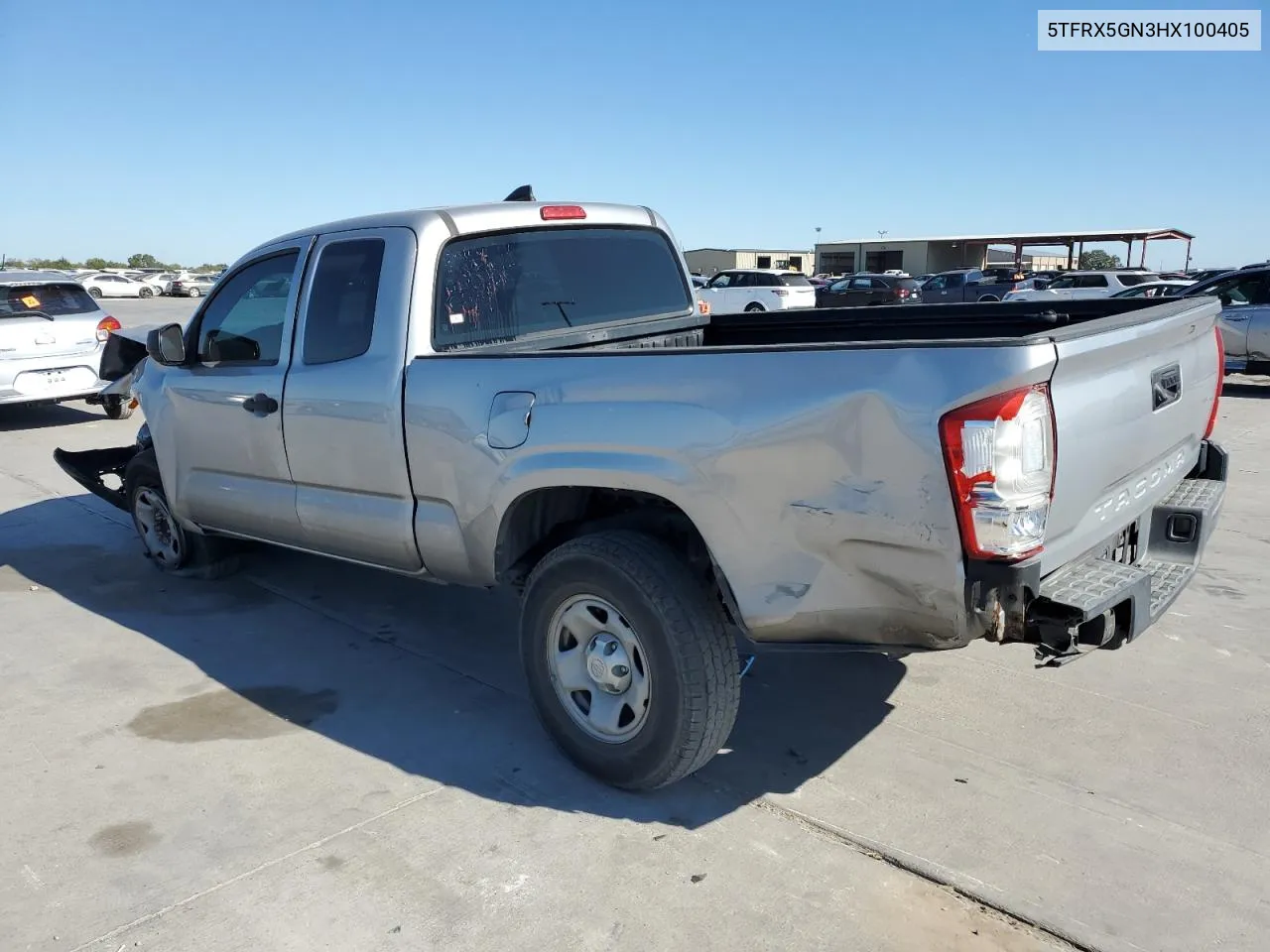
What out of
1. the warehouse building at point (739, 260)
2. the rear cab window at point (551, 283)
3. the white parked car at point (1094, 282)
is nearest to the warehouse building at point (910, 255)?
the warehouse building at point (739, 260)

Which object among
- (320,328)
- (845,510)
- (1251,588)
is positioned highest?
(320,328)

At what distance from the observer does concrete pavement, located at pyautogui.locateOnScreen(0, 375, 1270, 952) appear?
270 cm

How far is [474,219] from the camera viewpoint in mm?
4051

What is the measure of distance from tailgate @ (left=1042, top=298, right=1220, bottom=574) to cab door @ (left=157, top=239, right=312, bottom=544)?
3169 millimetres

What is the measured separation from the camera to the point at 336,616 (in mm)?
5078

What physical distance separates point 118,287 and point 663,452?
51.7 metres

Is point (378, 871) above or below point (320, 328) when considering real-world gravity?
below

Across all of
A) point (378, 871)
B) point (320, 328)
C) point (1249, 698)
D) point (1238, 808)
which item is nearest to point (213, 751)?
point (378, 871)

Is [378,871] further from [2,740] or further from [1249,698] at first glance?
[1249,698]

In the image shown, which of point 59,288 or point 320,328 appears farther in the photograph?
point 59,288

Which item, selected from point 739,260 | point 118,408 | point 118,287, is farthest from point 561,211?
point 739,260

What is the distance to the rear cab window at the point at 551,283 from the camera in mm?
3955

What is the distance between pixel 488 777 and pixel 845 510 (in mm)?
1657

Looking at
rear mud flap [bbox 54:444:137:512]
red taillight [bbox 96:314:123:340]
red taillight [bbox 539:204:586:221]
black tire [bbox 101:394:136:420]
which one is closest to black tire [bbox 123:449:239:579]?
rear mud flap [bbox 54:444:137:512]
